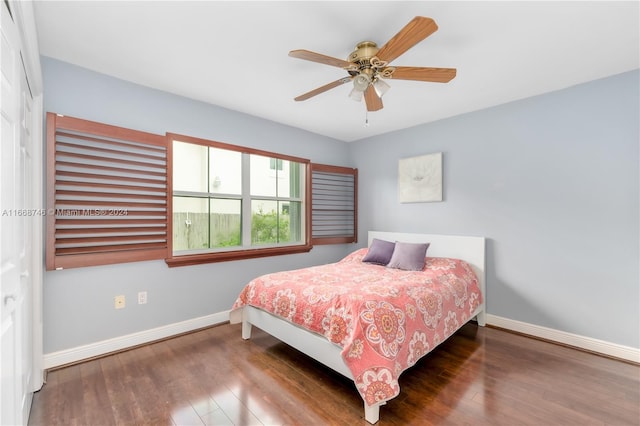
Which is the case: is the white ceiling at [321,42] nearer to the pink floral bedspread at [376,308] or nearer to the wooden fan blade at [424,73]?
the wooden fan blade at [424,73]

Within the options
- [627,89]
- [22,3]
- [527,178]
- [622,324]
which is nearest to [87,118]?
[22,3]

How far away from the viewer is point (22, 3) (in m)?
1.38

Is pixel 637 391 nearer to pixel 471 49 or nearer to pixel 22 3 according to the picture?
pixel 471 49

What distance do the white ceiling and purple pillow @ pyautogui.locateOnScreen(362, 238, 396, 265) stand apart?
5.59ft

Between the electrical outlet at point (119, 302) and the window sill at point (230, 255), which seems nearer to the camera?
the electrical outlet at point (119, 302)

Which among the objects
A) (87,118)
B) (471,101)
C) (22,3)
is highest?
(471,101)

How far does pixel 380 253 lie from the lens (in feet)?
11.8

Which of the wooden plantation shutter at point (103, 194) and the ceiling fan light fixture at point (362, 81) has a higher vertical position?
the ceiling fan light fixture at point (362, 81)

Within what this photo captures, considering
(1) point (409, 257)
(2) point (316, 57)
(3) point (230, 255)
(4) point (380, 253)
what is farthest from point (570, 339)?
(3) point (230, 255)

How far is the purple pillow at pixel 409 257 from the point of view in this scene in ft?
10.4

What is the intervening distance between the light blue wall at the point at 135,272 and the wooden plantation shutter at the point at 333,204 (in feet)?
2.72

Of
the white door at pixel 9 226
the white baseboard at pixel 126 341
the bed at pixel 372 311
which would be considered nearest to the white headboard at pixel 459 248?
the bed at pixel 372 311

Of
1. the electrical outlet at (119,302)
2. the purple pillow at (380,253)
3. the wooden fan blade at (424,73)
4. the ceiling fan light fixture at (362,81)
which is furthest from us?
the purple pillow at (380,253)

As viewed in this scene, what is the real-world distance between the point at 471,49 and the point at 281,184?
2.68 m
